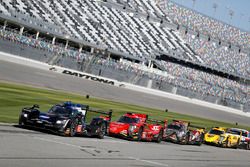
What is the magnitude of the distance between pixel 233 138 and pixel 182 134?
5903 millimetres

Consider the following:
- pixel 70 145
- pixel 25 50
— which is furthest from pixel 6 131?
pixel 25 50

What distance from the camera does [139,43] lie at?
277ft

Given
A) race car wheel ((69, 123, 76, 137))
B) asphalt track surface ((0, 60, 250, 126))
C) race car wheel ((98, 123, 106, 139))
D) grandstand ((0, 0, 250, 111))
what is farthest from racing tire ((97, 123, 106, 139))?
grandstand ((0, 0, 250, 111))

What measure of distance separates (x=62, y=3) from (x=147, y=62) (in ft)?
50.6

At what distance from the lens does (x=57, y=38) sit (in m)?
71.6

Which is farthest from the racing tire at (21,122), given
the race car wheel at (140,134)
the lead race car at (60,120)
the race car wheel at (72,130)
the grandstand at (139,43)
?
the grandstand at (139,43)

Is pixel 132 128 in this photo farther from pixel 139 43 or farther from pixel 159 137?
pixel 139 43

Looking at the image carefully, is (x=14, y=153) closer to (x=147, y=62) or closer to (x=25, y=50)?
(x=25, y=50)

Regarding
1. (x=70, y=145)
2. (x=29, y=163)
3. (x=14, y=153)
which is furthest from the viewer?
(x=70, y=145)

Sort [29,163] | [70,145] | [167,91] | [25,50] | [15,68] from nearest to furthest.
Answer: [29,163] < [70,145] < [15,68] < [25,50] < [167,91]

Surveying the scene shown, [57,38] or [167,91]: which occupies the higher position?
[57,38]

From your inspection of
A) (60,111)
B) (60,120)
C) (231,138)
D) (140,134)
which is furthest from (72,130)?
(231,138)

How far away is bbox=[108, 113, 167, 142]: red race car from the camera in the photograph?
2253 centimetres

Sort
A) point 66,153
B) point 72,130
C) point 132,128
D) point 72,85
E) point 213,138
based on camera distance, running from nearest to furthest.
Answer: point 66,153, point 72,130, point 132,128, point 213,138, point 72,85
